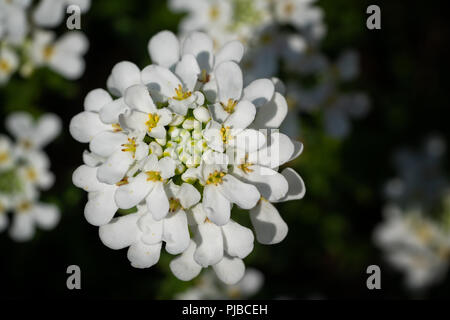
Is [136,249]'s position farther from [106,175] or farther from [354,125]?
[354,125]

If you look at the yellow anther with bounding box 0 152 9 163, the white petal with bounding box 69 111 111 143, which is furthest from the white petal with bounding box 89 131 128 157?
the yellow anther with bounding box 0 152 9 163

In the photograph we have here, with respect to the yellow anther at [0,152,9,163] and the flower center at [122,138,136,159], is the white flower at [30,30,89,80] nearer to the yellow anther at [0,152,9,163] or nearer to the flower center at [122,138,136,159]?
the yellow anther at [0,152,9,163]

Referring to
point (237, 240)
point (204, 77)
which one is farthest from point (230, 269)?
point (204, 77)

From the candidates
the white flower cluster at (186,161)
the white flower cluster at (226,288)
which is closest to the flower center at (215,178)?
the white flower cluster at (186,161)

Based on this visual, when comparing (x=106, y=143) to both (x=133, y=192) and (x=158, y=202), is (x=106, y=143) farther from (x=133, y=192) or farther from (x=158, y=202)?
(x=158, y=202)

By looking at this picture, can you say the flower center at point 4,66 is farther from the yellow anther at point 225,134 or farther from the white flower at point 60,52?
the yellow anther at point 225,134
